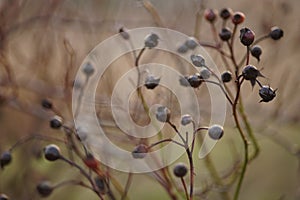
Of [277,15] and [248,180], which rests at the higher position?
[277,15]

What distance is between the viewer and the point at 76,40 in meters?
2.65

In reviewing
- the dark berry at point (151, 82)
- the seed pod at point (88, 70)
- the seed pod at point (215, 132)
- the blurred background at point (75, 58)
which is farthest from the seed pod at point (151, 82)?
the blurred background at point (75, 58)

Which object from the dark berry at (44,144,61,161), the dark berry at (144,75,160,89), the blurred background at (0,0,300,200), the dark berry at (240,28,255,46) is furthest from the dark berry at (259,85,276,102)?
the blurred background at (0,0,300,200)

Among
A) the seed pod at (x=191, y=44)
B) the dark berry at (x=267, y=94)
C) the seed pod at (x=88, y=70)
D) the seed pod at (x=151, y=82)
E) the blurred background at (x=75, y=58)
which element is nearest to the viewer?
the dark berry at (x=267, y=94)

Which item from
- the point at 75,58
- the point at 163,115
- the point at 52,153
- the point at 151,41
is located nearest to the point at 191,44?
the point at 151,41

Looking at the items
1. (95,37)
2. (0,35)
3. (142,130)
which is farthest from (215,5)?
(142,130)

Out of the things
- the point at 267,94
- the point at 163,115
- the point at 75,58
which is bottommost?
the point at 75,58

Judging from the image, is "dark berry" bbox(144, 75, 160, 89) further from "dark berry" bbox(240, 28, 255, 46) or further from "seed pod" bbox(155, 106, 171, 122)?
"dark berry" bbox(240, 28, 255, 46)

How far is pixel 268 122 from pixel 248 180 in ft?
1.18

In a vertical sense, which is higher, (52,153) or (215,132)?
(215,132)

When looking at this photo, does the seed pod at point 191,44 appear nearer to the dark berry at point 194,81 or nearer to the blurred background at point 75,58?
the dark berry at point 194,81

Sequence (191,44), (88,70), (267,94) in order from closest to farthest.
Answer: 1. (267,94)
2. (191,44)
3. (88,70)

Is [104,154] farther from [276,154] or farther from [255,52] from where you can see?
[276,154]

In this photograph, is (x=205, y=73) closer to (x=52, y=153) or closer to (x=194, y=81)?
(x=194, y=81)
